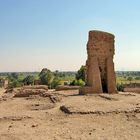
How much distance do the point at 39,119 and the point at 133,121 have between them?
11.2 ft

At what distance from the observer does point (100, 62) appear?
67.5 feet

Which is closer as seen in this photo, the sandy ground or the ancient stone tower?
the sandy ground

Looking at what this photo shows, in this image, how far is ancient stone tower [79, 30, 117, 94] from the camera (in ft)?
64.4

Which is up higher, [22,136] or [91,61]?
[91,61]

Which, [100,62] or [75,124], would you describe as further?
[100,62]

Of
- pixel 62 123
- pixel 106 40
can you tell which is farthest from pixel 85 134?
pixel 106 40

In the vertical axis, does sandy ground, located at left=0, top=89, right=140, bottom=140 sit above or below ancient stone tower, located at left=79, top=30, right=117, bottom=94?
below

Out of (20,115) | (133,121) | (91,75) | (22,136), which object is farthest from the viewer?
(91,75)

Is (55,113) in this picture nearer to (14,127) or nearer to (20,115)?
(20,115)

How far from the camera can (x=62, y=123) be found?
10.9 metres

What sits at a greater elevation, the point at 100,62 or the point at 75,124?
the point at 100,62

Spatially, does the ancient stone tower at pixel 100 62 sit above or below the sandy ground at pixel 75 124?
above

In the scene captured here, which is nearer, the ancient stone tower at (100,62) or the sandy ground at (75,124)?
the sandy ground at (75,124)

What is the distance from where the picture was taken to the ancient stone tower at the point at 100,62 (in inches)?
773
